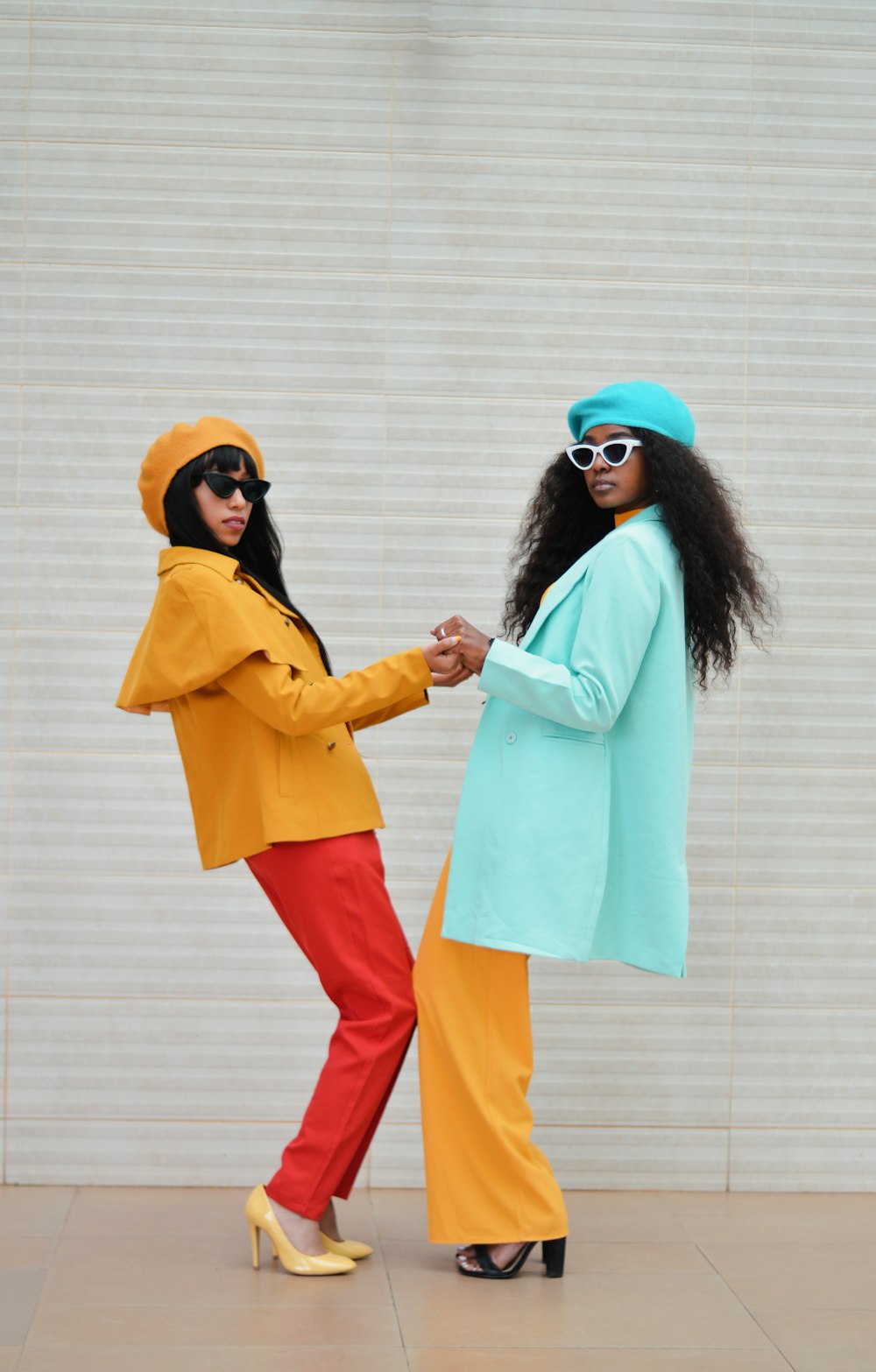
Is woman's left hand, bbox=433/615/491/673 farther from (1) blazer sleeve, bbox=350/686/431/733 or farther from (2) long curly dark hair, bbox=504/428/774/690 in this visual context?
(2) long curly dark hair, bbox=504/428/774/690

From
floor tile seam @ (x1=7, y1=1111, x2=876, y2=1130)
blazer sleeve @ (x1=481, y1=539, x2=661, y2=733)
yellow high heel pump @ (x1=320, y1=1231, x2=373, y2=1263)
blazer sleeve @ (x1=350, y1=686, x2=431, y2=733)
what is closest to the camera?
blazer sleeve @ (x1=481, y1=539, x2=661, y2=733)

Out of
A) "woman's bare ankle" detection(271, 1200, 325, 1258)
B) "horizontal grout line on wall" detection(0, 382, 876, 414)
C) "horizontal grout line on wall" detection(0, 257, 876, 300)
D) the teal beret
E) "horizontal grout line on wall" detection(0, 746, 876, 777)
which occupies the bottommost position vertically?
"woman's bare ankle" detection(271, 1200, 325, 1258)

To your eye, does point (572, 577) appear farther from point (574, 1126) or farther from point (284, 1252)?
point (574, 1126)

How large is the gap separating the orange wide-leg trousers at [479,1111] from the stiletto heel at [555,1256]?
0.04 m

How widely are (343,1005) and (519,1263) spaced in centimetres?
55

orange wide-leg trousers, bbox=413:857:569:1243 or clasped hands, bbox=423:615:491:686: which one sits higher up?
clasped hands, bbox=423:615:491:686

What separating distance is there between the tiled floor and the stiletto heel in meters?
0.03

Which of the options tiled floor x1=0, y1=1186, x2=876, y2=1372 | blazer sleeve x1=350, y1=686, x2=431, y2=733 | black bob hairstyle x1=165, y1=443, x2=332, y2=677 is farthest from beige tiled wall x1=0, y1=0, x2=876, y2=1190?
black bob hairstyle x1=165, y1=443, x2=332, y2=677

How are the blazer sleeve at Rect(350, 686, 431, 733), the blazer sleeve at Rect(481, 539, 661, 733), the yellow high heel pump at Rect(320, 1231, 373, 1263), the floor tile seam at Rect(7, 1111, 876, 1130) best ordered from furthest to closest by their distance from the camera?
the floor tile seam at Rect(7, 1111, 876, 1130), the blazer sleeve at Rect(350, 686, 431, 733), the yellow high heel pump at Rect(320, 1231, 373, 1263), the blazer sleeve at Rect(481, 539, 661, 733)

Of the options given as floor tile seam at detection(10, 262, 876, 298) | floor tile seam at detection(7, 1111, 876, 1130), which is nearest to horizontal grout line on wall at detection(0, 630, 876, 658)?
floor tile seam at detection(10, 262, 876, 298)

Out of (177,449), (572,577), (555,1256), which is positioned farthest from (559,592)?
(555,1256)

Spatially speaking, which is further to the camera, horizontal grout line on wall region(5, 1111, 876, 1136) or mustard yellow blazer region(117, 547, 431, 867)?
horizontal grout line on wall region(5, 1111, 876, 1136)

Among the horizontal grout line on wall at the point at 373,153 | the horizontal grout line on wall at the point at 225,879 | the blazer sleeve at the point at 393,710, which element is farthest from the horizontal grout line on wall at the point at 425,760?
the horizontal grout line on wall at the point at 373,153

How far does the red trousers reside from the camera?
2.57 metres
